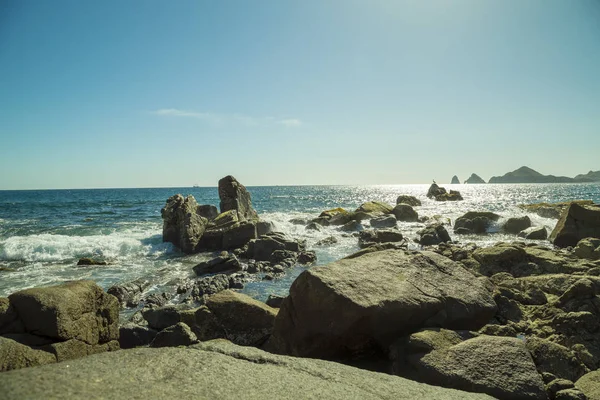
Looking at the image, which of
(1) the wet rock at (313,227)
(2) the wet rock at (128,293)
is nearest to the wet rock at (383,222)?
(1) the wet rock at (313,227)

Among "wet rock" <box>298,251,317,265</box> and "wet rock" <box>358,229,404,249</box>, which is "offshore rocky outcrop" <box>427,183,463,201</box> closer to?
"wet rock" <box>358,229,404,249</box>

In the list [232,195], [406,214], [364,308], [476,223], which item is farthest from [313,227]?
[364,308]

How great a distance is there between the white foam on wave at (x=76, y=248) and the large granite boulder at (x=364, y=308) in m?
16.2

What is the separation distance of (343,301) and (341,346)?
77 centimetres

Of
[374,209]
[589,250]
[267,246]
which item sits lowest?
[267,246]

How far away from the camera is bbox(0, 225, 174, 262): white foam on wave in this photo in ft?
62.0

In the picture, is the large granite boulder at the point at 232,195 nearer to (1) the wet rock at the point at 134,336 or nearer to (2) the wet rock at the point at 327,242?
(2) the wet rock at the point at 327,242

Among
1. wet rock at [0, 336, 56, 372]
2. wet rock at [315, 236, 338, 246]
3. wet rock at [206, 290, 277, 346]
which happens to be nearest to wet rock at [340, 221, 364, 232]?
wet rock at [315, 236, 338, 246]

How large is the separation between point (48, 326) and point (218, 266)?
1046cm

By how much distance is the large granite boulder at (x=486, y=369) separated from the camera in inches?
161

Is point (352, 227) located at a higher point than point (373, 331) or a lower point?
lower

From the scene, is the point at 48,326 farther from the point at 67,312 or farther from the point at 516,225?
the point at 516,225

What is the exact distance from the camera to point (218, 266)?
15.3 m

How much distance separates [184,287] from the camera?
486 inches
